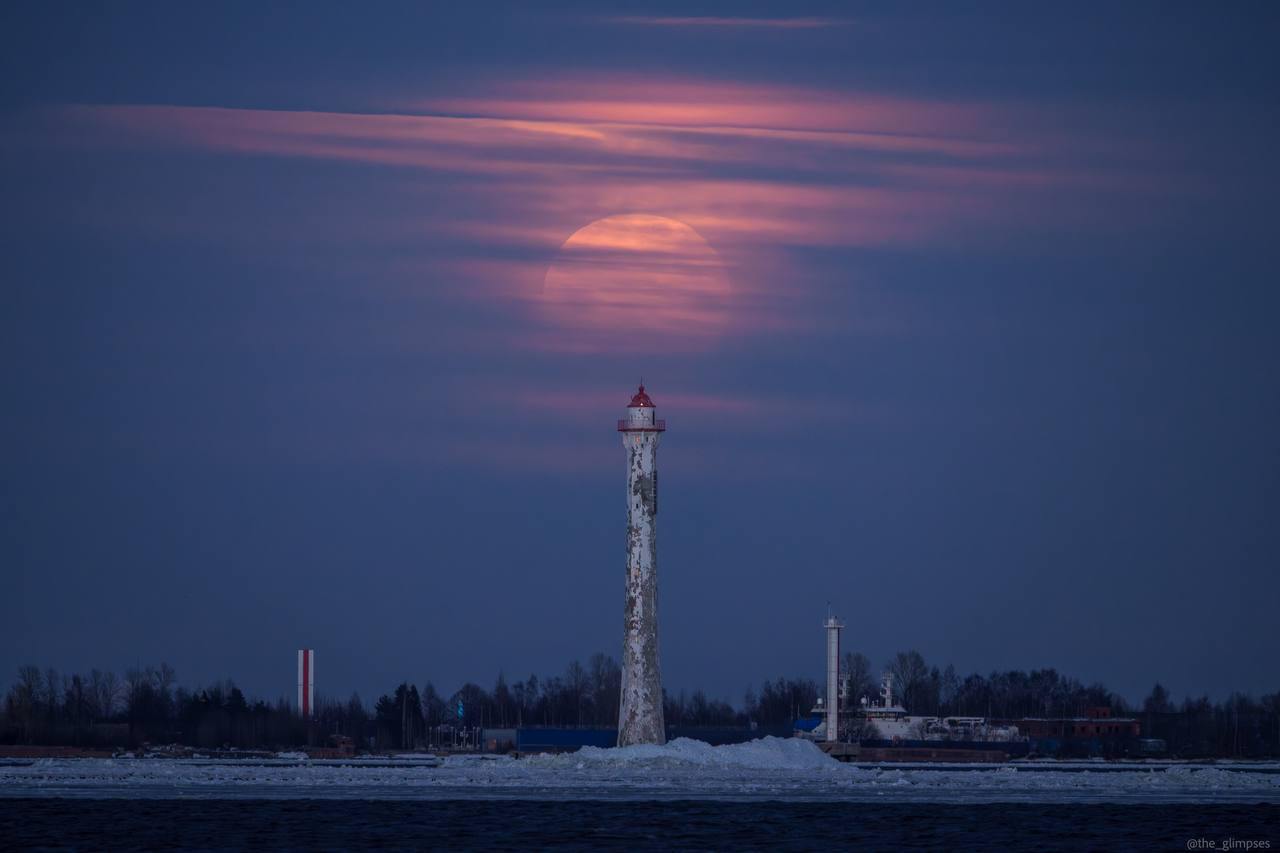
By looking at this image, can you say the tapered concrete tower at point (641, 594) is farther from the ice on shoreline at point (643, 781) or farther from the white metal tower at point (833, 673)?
the white metal tower at point (833, 673)

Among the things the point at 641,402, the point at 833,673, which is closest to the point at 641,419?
the point at 641,402

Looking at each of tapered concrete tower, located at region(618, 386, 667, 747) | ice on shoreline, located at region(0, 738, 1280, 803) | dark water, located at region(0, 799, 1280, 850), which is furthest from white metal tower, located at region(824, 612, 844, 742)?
dark water, located at region(0, 799, 1280, 850)

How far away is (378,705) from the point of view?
124 m

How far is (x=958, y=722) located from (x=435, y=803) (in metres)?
74.1

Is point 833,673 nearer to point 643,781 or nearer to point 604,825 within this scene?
point 643,781

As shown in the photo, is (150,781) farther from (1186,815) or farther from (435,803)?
(1186,815)

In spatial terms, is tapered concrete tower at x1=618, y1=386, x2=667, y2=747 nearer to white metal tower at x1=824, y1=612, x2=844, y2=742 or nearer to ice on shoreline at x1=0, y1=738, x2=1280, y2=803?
ice on shoreline at x1=0, y1=738, x2=1280, y2=803

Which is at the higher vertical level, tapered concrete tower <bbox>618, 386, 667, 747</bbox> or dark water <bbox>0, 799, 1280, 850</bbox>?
tapered concrete tower <bbox>618, 386, 667, 747</bbox>

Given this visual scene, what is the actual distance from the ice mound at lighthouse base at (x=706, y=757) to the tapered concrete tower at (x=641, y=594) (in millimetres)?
1149

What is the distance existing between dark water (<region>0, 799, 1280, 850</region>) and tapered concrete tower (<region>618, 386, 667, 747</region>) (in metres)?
19.9

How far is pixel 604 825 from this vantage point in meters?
44.5

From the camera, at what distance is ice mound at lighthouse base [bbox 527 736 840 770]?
69375 mm

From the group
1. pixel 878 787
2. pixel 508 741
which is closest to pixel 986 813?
pixel 878 787

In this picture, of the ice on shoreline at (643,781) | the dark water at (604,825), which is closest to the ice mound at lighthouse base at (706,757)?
the ice on shoreline at (643,781)
